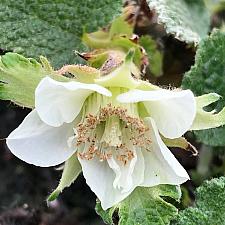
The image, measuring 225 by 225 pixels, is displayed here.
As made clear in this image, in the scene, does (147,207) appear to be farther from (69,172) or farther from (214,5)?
(214,5)

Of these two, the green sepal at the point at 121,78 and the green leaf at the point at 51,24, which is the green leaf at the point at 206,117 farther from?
the green leaf at the point at 51,24

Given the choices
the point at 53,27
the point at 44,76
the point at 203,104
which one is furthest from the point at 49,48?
the point at 203,104

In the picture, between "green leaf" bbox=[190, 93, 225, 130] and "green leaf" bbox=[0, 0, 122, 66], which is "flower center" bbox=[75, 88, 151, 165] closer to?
"green leaf" bbox=[190, 93, 225, 130]

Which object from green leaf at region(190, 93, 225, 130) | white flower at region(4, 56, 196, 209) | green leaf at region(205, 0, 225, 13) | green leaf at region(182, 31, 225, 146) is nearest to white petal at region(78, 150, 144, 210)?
white flower at region(4, 56, 196, 209)

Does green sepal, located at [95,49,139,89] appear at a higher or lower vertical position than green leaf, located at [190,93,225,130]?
higher

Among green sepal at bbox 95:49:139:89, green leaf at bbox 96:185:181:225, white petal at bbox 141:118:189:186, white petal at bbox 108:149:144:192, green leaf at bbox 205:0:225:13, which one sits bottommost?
green leaf at bbox 205:0:225:13

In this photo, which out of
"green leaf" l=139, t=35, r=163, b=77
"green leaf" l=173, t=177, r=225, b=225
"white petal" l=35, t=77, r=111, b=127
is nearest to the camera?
"white petal" l=35, t=77, r=111, b=127

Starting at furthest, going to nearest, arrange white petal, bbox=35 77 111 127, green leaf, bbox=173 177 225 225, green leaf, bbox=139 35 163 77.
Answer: green leaf, bbox=139 35 163 77, green leaf, bbox=173 177 225 225, white petal, bbox=35 77 111 127
